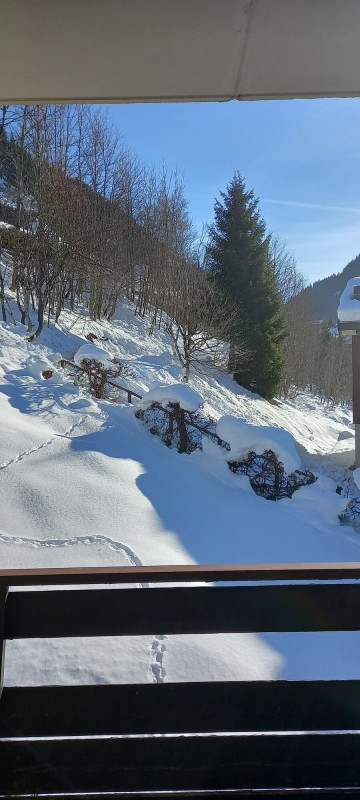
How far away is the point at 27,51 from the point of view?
1.26m

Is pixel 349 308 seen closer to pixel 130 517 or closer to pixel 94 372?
pixel 94 372

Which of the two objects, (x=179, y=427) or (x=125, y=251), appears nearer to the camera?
(x=179, y=427)

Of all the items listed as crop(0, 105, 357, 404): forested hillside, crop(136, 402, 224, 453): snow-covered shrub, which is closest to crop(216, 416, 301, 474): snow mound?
crop(136, 402, 224, 453): snow-covered shrub

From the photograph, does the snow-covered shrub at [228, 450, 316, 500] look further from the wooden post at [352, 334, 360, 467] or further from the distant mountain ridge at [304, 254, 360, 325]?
the distant mountain ridge at [304, 254, 360, 325]

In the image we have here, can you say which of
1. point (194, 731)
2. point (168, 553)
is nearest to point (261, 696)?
point (194, 731)

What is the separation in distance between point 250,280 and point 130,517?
12037 mm

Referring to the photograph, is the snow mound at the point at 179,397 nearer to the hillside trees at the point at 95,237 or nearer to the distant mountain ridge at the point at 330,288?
the hillside trees at the point at 95,237

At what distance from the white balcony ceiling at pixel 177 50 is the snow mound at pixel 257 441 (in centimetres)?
643

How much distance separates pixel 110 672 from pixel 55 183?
13.0 m

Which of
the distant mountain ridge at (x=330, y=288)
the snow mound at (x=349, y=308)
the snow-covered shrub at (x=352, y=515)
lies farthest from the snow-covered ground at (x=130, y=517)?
the distant mountain ridge at (x=330, y=288)

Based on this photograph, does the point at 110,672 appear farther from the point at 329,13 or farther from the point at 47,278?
the point at 47,278

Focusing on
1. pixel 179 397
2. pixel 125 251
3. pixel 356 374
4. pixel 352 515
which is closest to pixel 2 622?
pixel 352 515

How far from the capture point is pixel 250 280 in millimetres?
16234

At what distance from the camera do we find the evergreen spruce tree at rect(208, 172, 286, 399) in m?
16.0
